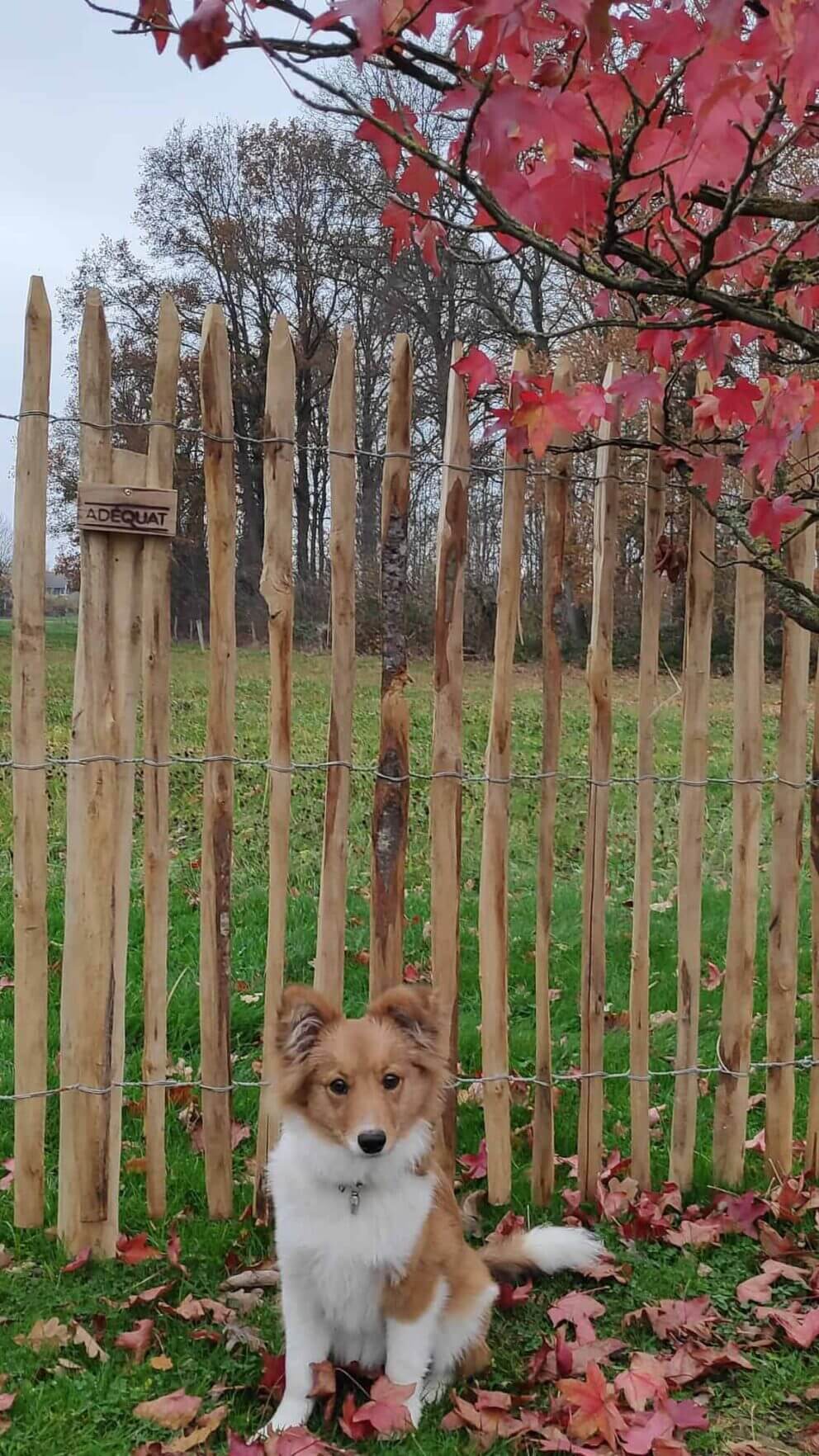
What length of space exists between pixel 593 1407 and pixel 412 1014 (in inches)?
39.4

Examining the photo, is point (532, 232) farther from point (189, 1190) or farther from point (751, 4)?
point (189, 1190)

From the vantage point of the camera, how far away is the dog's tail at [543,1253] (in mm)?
3143

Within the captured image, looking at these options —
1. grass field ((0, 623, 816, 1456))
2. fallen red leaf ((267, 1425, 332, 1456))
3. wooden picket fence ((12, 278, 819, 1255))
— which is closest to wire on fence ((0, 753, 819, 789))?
wooden picket fence ((12, 278, 819, 1255))

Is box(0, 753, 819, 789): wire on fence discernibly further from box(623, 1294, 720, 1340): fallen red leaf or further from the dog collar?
box(623, 1294, 720, 1340): fallen red leaf

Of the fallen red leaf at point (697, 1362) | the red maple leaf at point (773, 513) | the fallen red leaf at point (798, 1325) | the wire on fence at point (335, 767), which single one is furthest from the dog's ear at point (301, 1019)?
the red maple leaf at point (773, 513)

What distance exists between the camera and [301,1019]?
2.81 meters

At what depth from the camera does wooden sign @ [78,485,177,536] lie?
3195 mm

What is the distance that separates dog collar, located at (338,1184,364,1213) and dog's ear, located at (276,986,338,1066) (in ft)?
1.06

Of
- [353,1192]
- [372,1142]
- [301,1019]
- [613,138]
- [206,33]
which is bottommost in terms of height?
[353,1192]

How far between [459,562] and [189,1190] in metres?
2.23

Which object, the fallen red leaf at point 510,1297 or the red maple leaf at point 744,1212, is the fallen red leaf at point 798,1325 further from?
the fallen red leaf at point 510,1297

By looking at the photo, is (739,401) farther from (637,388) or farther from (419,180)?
(419,180)

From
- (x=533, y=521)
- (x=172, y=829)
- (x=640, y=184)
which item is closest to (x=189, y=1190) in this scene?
(x=640, y=184)

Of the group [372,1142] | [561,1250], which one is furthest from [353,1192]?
[561,1250]
